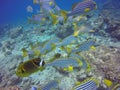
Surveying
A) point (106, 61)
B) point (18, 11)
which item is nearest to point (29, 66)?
point (106, 61)

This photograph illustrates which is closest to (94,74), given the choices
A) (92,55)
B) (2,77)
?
(92,55)

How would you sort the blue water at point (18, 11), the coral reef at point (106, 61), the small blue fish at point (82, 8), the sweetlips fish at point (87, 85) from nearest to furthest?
the sweetlips fish at point (87, 85)
the small blue fish at point (82, 8)
the coral reef at point (106, 61)
the blue water at point (18, 11)

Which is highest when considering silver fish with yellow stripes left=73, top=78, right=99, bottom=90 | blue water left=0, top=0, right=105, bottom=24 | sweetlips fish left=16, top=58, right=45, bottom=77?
sweetlips fish left=16, top=58, right=45, bottom=77

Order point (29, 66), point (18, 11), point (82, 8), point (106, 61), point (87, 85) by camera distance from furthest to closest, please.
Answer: point (18, 11)
point (106, 61)
point (82, 8)
point (87, 85)
point (29, 66)

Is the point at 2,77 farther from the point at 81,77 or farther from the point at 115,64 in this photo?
the point at 115,64

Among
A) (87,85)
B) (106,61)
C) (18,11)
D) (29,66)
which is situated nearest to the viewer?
(29,66)

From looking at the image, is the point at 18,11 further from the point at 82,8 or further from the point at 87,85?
the point at 87,85

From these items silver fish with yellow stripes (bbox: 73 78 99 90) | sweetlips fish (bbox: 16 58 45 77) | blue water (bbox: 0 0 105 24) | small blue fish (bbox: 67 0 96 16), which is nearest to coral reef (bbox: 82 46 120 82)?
small blue fish (bbox: 67 0 96 16)

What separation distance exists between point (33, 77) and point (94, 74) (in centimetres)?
252

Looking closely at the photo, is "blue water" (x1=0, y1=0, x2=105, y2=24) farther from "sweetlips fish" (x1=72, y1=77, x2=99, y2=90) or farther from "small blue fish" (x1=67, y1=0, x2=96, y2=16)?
"sweetlips fish" (x1=72, y1=77, x2=99, y2=90)

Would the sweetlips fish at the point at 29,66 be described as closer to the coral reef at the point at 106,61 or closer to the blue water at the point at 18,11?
the coral reef at the point at 106,61

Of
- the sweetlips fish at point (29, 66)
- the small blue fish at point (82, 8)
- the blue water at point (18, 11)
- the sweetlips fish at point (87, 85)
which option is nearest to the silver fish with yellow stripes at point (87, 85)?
the sweetlips fish at point (87, 85)

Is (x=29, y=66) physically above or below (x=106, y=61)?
above

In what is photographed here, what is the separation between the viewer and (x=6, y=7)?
129 m
